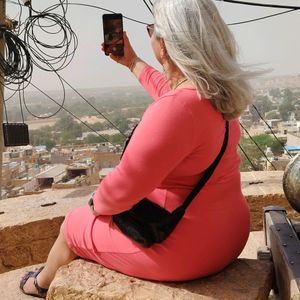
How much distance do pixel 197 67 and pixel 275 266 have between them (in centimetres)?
105

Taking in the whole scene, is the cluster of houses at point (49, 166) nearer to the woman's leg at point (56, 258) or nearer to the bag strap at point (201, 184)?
the woman's leg at point (56, 258)

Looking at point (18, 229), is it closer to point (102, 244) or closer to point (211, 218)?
point (102, 244)

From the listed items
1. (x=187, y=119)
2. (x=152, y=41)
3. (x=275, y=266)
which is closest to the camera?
(x=187, y=119)

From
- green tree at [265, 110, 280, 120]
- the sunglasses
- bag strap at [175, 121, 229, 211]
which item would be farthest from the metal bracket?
green tree at [265, 110, 280, 120]

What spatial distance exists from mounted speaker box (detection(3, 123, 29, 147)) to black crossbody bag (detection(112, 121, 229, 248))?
4137 millimetres

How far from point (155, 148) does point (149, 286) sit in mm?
566

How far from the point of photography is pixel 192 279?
196 centimetres

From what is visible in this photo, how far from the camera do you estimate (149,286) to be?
6.23 ft

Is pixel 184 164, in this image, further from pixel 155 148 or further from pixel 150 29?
pixel 150 29

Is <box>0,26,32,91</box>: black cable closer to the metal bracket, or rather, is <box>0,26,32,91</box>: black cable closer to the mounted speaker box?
the mounted speaker box

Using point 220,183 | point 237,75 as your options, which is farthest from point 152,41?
point 220,183

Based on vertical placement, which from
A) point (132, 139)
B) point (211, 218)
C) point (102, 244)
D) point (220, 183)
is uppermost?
point (132, 139)

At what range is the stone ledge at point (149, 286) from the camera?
1848mm

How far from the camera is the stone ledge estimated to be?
6.06 feet
